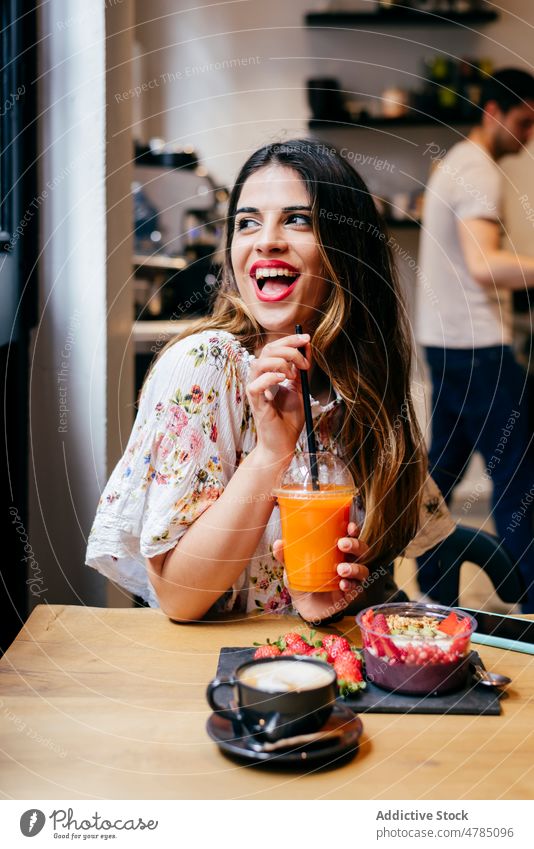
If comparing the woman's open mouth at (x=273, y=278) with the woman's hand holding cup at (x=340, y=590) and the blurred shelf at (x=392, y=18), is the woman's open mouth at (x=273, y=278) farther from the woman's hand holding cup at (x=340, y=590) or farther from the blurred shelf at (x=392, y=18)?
the blurred shelf at (x=392, y=18)

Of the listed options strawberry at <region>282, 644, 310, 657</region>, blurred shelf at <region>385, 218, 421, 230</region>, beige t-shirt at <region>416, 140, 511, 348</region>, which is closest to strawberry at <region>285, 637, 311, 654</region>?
strawberry at <region>282, 644, 310, 657</region>

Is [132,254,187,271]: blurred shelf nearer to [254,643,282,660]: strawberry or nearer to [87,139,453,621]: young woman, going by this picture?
[87,139,453,621]: young woman

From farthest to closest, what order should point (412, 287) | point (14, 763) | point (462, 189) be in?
→ point (412, 287) < point (462, 189) < point (14, 763)

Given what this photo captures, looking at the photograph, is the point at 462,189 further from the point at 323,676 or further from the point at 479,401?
the point at 323,676

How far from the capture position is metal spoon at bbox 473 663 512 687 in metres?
0.90

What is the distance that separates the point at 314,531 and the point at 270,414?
7.8 inches

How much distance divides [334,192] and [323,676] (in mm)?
729

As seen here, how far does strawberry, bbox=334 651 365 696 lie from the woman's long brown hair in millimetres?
337

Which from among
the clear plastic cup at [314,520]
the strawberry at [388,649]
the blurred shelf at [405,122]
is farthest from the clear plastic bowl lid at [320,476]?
the blurred shelf at [405,122]

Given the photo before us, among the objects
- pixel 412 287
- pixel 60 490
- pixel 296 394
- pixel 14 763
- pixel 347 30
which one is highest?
pixel 347 30

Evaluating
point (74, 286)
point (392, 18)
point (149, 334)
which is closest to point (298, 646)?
point (74, 286)

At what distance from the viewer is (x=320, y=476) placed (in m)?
1.07

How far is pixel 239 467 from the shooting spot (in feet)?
3.91

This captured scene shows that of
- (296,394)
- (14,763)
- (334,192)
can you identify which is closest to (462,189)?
(334,192)
